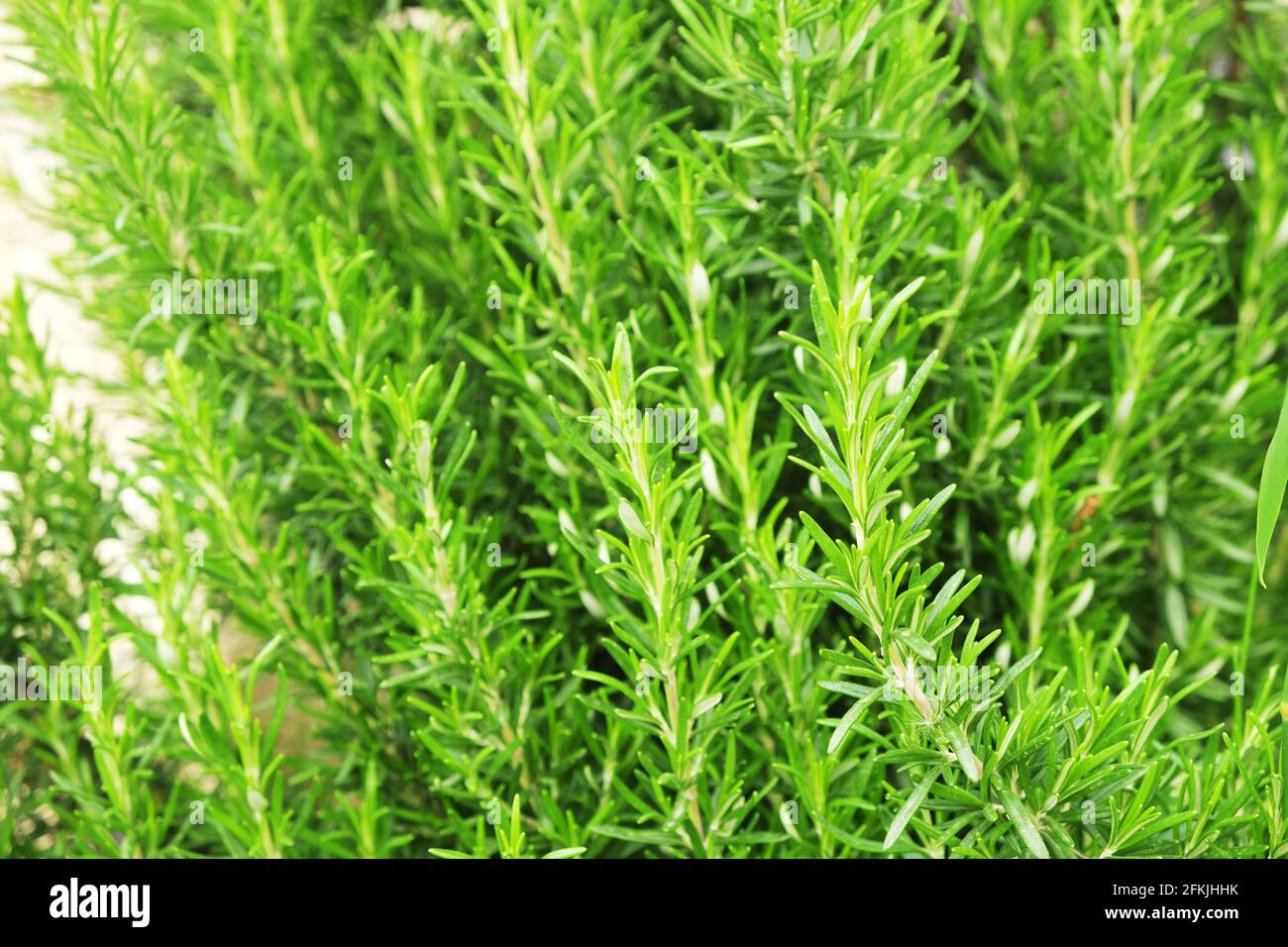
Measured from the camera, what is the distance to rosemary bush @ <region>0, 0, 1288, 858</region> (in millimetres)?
876

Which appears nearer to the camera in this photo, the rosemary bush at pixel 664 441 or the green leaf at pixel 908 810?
the green leaf at pixel 908 810

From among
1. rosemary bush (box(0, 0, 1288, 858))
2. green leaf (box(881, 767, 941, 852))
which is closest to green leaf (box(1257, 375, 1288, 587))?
rosemary bush (box(0, 0, 1288, 858))

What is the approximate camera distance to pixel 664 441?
89 cm

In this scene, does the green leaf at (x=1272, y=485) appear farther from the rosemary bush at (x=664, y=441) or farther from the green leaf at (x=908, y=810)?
the green leaf at (x=908, y=810)

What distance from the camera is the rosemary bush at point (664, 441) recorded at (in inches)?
34.5

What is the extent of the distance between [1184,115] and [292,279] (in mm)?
878

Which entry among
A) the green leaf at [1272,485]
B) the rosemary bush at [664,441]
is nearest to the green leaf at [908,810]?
the rosemary bush at [664,441]

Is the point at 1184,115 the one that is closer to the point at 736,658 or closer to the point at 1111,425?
the point at 1111,425

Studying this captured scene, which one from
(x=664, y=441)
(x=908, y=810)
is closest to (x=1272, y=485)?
(x=908, y=810)

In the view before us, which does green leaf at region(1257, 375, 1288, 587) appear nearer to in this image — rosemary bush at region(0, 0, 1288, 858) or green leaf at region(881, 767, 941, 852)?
rosemary bush at region(0, 0, 1288, 858)

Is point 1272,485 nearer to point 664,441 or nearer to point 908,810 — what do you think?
point 908,810
